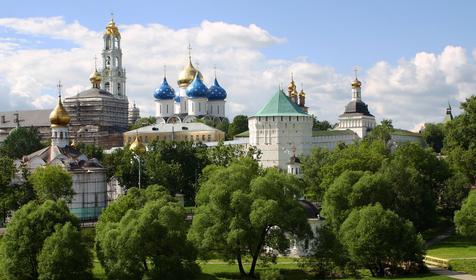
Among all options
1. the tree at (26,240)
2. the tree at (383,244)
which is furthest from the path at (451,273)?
the tree at (26,240)

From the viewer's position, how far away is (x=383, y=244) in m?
39.0

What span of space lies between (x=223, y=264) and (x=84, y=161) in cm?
2337

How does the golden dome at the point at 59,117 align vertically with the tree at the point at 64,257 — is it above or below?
above

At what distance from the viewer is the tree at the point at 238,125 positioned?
114m

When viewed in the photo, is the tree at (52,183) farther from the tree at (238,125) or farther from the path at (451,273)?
the tree at (238,125)

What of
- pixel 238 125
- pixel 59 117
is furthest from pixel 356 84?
pixel 59 117

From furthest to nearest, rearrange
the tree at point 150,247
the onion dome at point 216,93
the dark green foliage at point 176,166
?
the onion dome at point 216,93 → the dark green foliage at point 176,166 → the tree at point 150,247

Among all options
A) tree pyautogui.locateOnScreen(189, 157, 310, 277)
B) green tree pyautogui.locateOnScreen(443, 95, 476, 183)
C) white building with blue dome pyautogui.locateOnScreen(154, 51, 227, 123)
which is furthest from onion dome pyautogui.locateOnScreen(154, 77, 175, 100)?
tree pyautogui.locateOnScreen(189, 157, 310, 277)

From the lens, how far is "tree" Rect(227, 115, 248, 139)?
114 meters

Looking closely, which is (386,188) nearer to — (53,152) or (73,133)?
(53,152)

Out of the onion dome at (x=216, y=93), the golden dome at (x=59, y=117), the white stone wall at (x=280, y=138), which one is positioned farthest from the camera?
the onion dome at (x=216, y=93)

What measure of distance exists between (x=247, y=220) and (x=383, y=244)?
615cm

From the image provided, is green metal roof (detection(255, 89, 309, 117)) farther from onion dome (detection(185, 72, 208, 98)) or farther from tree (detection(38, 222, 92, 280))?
tree (detection(38, 222, 92, 280))

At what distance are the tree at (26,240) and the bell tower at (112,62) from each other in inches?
3257
